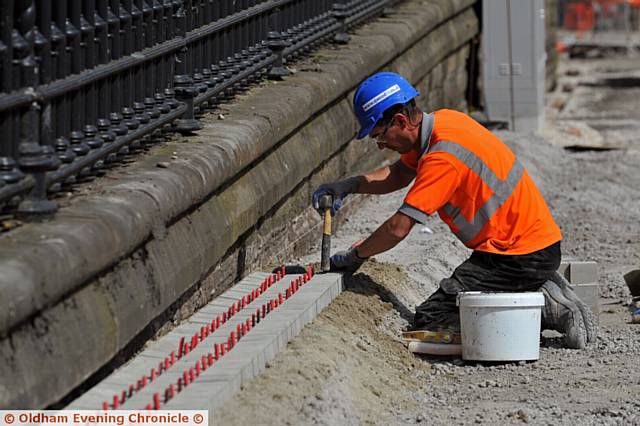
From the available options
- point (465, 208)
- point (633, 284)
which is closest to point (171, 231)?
point (465, 208)

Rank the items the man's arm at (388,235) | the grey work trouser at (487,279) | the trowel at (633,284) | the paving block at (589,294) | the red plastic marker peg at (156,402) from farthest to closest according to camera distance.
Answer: the trowel at (633,284) < the paving block at (589,294) < the grey work trouser at (487,279) < the man's arm at (388,235) < the red plastic marker peg at (156,402)

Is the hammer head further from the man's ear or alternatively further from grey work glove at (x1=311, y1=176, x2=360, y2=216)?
the man's ear

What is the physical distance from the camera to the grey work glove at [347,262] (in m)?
7.02

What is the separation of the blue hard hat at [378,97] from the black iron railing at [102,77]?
819 millimetres

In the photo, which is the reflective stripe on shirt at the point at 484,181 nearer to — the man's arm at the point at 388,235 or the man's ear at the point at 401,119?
the man's ear at the point at 401,119

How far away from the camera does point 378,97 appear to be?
670 centimetres

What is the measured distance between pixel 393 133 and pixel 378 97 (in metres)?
0.21

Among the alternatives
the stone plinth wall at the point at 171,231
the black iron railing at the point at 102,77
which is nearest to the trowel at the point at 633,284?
the stone plinth wall at the point at 171,231

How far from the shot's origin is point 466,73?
15852mm

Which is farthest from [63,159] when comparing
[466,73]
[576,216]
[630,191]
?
[466,73]

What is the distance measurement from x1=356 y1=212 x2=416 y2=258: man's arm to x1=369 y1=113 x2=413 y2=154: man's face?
40cm

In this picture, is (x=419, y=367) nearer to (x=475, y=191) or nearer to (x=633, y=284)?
(x=475, y=191)

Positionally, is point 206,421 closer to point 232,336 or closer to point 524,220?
point 232,336

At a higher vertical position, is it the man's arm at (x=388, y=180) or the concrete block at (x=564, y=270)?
the man's arm at (x=388, y=180)
